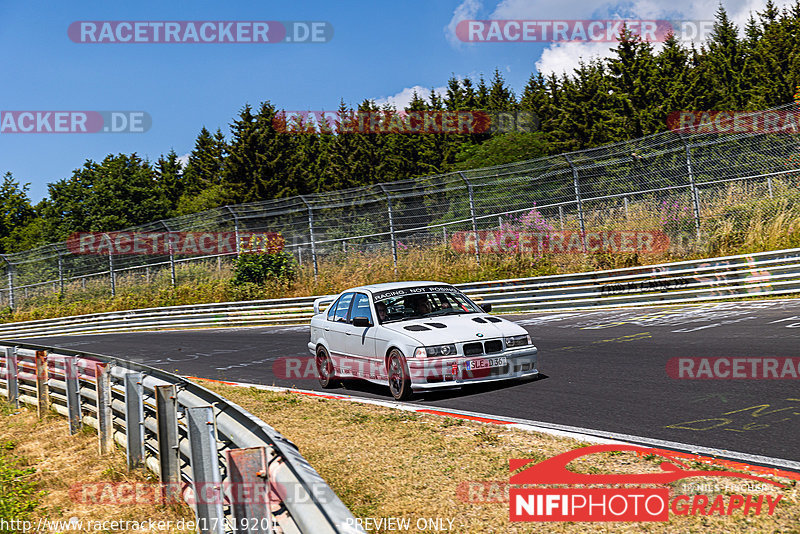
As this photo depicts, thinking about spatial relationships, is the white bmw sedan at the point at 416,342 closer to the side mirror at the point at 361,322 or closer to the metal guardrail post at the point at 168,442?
the side mirror at the point at 361,322

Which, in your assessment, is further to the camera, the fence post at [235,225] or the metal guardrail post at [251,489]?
the fence post at [235,225]

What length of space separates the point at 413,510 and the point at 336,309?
647 centimetres

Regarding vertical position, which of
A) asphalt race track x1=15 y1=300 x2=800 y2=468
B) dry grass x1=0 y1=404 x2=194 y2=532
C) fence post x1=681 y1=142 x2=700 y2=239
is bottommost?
dry grass x1=0 y1=404 x2=194 y2=532

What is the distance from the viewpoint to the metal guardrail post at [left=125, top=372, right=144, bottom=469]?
654 centimetres

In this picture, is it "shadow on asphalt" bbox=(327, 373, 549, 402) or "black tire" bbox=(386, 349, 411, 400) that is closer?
"black tire" bbox=(386, 349, 411, 400)

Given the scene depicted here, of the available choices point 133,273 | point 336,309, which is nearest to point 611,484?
point 336,309

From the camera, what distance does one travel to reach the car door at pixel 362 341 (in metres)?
9.67

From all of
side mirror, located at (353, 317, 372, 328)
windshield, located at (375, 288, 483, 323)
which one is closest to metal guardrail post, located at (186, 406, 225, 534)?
side mirror, located at (353, 317, 372, 328)

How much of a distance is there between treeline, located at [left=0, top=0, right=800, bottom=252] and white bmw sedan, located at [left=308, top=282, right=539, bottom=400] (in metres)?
42.3

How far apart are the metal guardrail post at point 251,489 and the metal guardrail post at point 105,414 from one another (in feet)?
15.1

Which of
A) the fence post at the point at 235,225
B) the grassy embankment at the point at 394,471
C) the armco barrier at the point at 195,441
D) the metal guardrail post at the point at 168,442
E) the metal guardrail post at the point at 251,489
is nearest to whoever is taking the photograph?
the armco barrier at the point at 195,441

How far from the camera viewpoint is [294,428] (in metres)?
7.74

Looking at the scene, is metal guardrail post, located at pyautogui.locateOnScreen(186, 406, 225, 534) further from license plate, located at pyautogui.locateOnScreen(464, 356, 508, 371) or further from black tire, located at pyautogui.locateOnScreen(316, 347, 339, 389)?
black tire, located at pyautogui.locateOnScreen(316, 347, 339, 389)

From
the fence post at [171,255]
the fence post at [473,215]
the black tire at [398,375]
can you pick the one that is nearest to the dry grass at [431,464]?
the black tire at [398,375]
